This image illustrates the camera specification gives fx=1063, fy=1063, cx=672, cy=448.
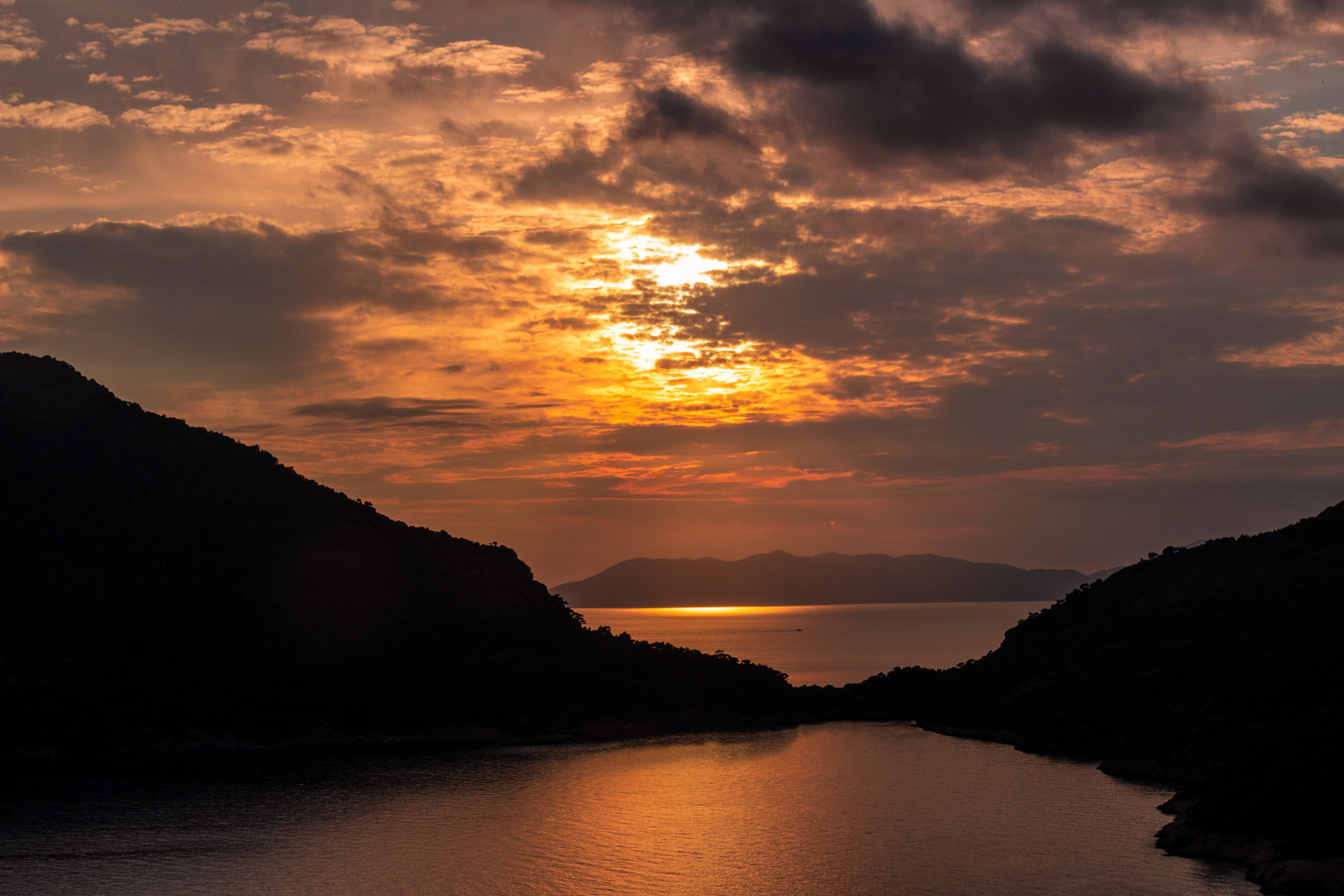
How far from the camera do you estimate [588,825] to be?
86562 millimetres

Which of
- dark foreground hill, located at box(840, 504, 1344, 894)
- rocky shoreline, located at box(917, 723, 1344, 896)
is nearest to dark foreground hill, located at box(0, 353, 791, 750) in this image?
dark foreground hill, located at box(840, 504, 1344, 894)

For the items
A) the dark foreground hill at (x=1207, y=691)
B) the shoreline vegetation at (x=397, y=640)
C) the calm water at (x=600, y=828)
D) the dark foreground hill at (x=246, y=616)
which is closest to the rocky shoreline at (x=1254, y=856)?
the dark foreground hill at (x=1207, y=691)

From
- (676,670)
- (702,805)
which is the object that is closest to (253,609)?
(676,670)

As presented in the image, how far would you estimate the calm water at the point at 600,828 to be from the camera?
222ft

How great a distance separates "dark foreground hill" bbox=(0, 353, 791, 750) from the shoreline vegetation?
330 millimetres

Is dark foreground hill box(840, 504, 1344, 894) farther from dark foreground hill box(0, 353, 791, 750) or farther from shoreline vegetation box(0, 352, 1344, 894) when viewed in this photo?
dark foreground hill box(0, 353, 791, 750)

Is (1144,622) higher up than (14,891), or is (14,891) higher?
(1144,622)

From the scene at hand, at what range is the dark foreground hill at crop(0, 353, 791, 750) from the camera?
403ft

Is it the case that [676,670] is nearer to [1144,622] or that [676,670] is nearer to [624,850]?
[1144,622]

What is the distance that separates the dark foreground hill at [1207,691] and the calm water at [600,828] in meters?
4.71

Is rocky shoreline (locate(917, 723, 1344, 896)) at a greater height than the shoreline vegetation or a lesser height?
lesser

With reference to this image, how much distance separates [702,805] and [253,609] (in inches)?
3060

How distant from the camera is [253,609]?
14375 centimetres

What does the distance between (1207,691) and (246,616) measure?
381ft
